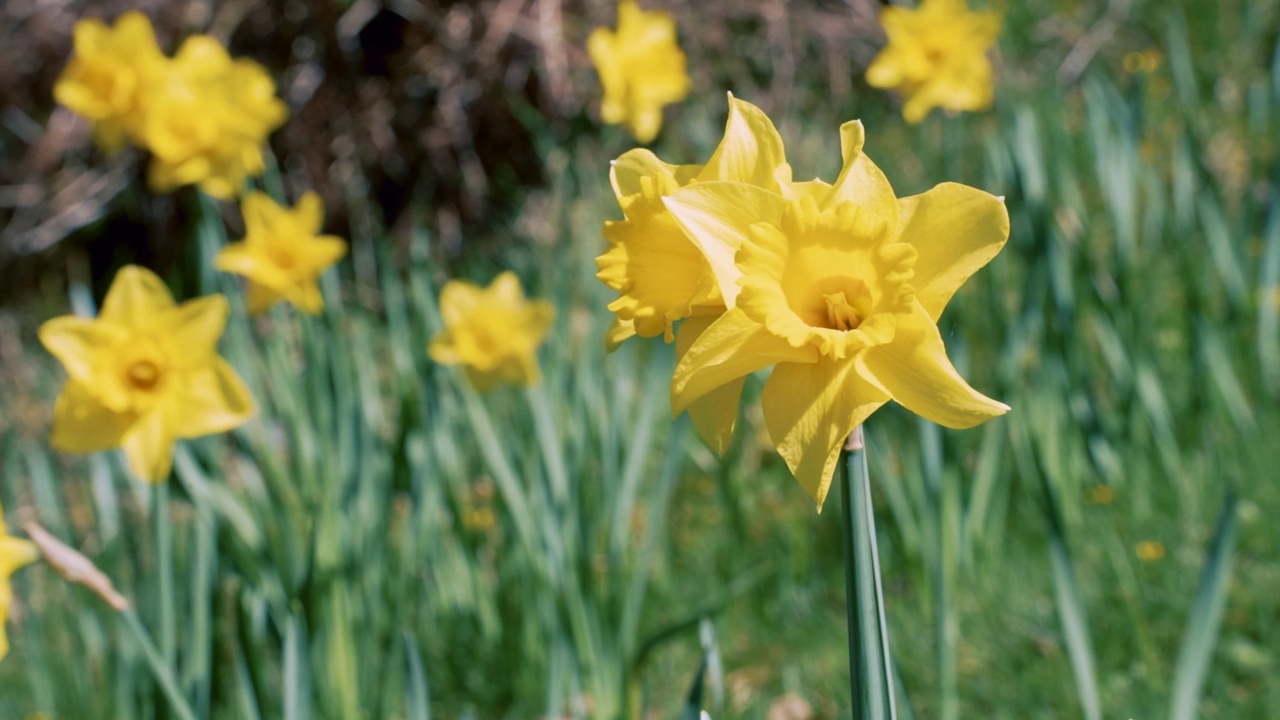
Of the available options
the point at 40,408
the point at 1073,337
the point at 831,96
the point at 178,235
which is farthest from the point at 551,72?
the point at 1073,337

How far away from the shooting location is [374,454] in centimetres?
201

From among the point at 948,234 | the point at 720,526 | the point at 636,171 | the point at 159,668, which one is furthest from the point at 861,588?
the point at 720,526

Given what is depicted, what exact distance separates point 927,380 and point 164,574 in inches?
44.3

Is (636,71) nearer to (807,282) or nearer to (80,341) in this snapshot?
(80,341)

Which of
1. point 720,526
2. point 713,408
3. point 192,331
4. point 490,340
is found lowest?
point 720,526

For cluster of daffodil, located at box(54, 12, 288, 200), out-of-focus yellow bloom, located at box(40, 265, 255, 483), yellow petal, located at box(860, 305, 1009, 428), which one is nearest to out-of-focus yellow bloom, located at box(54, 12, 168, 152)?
cluster of daffodil, located at box(54, 12, 288, 200)

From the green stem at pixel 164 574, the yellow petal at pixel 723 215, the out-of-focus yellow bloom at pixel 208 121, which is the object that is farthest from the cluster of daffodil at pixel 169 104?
the yellow petal at pixel 723 215

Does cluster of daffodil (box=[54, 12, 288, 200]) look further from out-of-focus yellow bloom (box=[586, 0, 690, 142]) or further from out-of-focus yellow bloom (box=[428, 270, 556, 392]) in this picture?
out-of-focus yellow bloom (box=[586, 0, 690, 142])

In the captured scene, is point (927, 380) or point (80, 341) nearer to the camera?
point (927, 380)

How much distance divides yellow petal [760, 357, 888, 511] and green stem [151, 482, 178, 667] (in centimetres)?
103

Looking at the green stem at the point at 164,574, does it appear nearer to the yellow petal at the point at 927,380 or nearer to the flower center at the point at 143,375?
the flower center at the point at 143,375

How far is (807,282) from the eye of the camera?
79 cm

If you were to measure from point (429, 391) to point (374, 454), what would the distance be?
0.49 ft

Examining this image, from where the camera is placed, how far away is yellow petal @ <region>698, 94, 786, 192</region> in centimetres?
81
